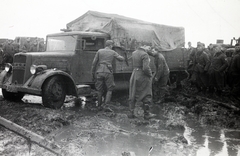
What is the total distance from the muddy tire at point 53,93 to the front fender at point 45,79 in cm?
13

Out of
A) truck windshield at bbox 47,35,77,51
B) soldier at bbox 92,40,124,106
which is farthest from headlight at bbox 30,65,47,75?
soldier at bbox 92,40,124,106

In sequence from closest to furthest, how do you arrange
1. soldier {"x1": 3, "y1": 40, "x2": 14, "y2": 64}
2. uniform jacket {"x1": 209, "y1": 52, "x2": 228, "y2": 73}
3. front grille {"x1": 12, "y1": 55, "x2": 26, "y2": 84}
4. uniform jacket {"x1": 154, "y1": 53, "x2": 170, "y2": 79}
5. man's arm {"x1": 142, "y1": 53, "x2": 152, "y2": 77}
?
man's arm {"x1": 142, "y1": 53, "x2": 152, "y2": 77} < front grille {"x1": 12, "y1": 55, "x2": 26, "y2": 84} < uniform jacket {"x1": 154, "y1": 53, "x2": 170, "y2": 79} < uniform jacket {"x1": 209, "y1": 52, "x2": 228, "y2": 73} < soldier {"x1": 3, "y1": 40, "x2": 14, "y2": 64}

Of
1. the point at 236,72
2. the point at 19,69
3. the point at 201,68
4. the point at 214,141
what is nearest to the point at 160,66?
the point at 201,68

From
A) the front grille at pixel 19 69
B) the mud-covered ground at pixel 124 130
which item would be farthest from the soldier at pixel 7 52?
the front grille at pixel 19 69

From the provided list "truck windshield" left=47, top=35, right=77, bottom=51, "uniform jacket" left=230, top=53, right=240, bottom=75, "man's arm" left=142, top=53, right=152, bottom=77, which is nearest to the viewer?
"man's arm" left=142, top=53, right=152, bottom=77

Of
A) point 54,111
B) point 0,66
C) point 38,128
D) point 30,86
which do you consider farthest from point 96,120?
point 0,66

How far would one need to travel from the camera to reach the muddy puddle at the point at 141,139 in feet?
13.0

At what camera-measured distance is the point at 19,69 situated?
6.36m

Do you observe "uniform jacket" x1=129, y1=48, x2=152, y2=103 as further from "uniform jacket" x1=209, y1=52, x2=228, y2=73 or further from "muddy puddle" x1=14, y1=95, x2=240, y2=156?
"uniform jacket" x1=209, y1=52, x2=228, y2=73

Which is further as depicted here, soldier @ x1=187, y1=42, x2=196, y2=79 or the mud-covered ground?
soldier @ x1=187, y1=42, x2=196, y2=79

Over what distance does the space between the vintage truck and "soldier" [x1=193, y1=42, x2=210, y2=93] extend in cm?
279

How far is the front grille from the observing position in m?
6.30

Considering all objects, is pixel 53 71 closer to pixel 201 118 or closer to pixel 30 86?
pixel 30 86

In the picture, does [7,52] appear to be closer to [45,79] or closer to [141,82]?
[45,79]
